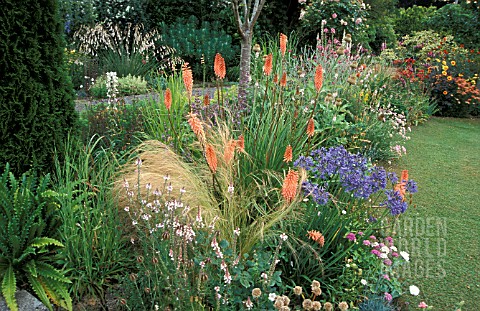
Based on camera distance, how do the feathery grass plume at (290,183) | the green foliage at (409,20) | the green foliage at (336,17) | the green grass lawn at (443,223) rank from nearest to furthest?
the feathery grass plume at (290,183) < the green grass lawn at (443,223) < the green foliage at (336,17) < the green foliage at (409,20)

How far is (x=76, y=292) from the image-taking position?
8.94ft

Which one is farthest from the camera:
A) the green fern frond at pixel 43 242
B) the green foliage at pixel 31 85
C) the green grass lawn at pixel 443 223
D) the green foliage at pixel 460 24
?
the green foliage at pixel 460 24

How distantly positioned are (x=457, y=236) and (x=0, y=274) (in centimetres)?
367

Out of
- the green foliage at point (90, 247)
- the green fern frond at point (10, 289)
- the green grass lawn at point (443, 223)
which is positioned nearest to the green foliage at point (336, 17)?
the green grass lawn at point (443, 223)

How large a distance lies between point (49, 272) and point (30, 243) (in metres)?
0.26

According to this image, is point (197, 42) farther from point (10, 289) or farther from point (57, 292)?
point (10, 289)

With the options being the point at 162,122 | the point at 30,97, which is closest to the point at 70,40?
the point at 162,122

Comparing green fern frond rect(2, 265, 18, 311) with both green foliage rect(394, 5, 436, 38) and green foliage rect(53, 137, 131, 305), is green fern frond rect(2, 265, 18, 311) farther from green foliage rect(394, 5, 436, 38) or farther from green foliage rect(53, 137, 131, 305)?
green foliage rect(394, 5, 436, 38)

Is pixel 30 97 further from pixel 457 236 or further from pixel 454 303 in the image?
pixel 457 236

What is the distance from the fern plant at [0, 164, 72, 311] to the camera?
101 inches

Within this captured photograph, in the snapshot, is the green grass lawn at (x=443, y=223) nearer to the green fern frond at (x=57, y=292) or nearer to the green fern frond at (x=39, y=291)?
the green fern frond at (x=57, y=292)

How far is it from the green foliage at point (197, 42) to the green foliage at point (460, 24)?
6.41m

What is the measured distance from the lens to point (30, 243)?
2.76m

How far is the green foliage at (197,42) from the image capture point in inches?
407
